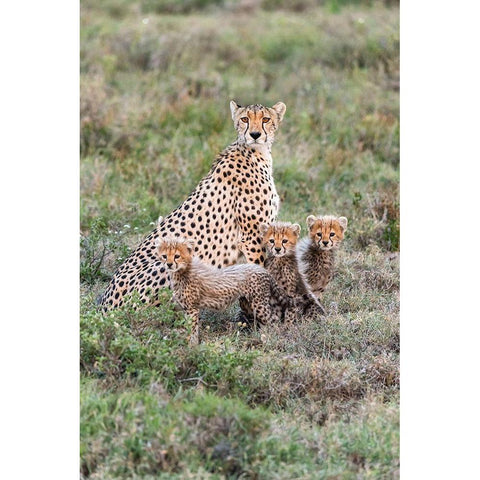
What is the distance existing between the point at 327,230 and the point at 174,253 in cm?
Answer: 96

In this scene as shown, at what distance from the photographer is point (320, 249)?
199 inches

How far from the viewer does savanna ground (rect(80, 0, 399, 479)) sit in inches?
142

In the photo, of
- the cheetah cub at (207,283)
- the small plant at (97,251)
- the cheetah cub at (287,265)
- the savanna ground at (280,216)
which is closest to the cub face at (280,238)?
the cheetah cub at (287,265)

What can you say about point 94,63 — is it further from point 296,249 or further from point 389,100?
point 296,249

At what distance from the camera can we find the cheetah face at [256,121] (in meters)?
4.75

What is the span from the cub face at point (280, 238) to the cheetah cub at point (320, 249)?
0.50 ft

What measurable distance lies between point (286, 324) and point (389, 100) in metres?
4.13

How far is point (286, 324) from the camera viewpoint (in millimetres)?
4836

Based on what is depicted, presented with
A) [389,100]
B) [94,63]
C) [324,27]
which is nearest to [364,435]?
[389,100]

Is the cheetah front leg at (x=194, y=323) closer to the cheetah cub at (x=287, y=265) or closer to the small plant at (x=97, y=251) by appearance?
the cheetah cub at (x=287, y=265)

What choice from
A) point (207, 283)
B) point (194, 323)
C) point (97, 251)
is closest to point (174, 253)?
point (207, 283)

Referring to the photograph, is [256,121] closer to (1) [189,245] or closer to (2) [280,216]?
(1) [189,245]
